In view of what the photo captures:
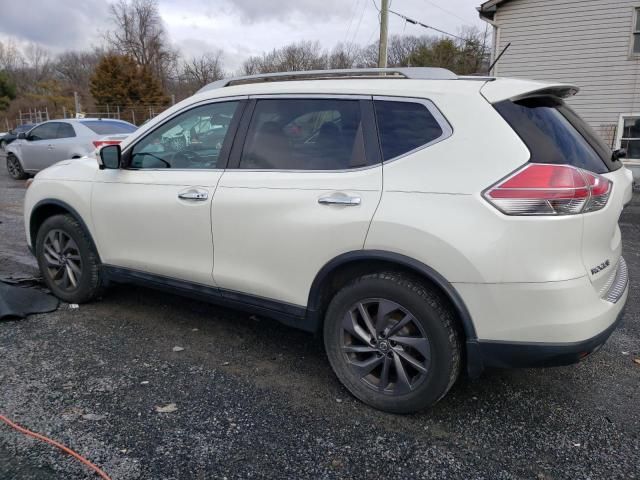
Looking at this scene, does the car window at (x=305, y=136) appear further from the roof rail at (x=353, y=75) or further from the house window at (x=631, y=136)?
the house window at (x=631, y=136)

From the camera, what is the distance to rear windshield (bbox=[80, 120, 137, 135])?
1181cm

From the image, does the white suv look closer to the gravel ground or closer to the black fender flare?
the black fender flare

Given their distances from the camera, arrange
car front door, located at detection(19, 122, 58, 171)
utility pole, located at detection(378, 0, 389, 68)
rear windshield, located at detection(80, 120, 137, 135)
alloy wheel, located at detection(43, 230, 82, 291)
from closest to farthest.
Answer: alloy wheel, located at detection(43, 230, 82, 291), rear windshield, located at detection(80, 120, 137, 135), car front door, located at detection(19, 122, 58, 171), utility pole, located at detection(378, 0, 389, 68)

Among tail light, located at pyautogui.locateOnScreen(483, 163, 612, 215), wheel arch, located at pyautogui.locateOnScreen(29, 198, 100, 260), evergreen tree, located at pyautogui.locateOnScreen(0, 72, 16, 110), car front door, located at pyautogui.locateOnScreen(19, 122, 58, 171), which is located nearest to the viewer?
tail light, located at pyautogui.locateOnScreen(483, 163, 612, 215)

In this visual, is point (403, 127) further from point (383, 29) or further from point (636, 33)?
point (383, 29)

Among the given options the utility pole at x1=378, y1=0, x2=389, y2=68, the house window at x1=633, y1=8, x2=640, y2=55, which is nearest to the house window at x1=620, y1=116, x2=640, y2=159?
the house window at x1=633, y1=8, x2=640, y2=55

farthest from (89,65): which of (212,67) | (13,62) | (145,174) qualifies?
(145,174)

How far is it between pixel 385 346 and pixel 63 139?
11525 mm

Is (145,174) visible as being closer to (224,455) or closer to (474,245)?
(224,455)

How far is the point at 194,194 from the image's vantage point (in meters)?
3.32

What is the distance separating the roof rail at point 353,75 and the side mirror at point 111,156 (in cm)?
81

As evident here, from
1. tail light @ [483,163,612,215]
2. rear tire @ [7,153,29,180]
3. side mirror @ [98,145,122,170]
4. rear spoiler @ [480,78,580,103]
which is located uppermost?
rear spoiler @ [480,78,580,103]

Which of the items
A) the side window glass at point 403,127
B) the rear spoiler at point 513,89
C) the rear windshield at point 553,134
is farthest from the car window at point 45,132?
the rear windshield at point 553,134

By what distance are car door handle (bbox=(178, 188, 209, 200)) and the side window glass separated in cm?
122
